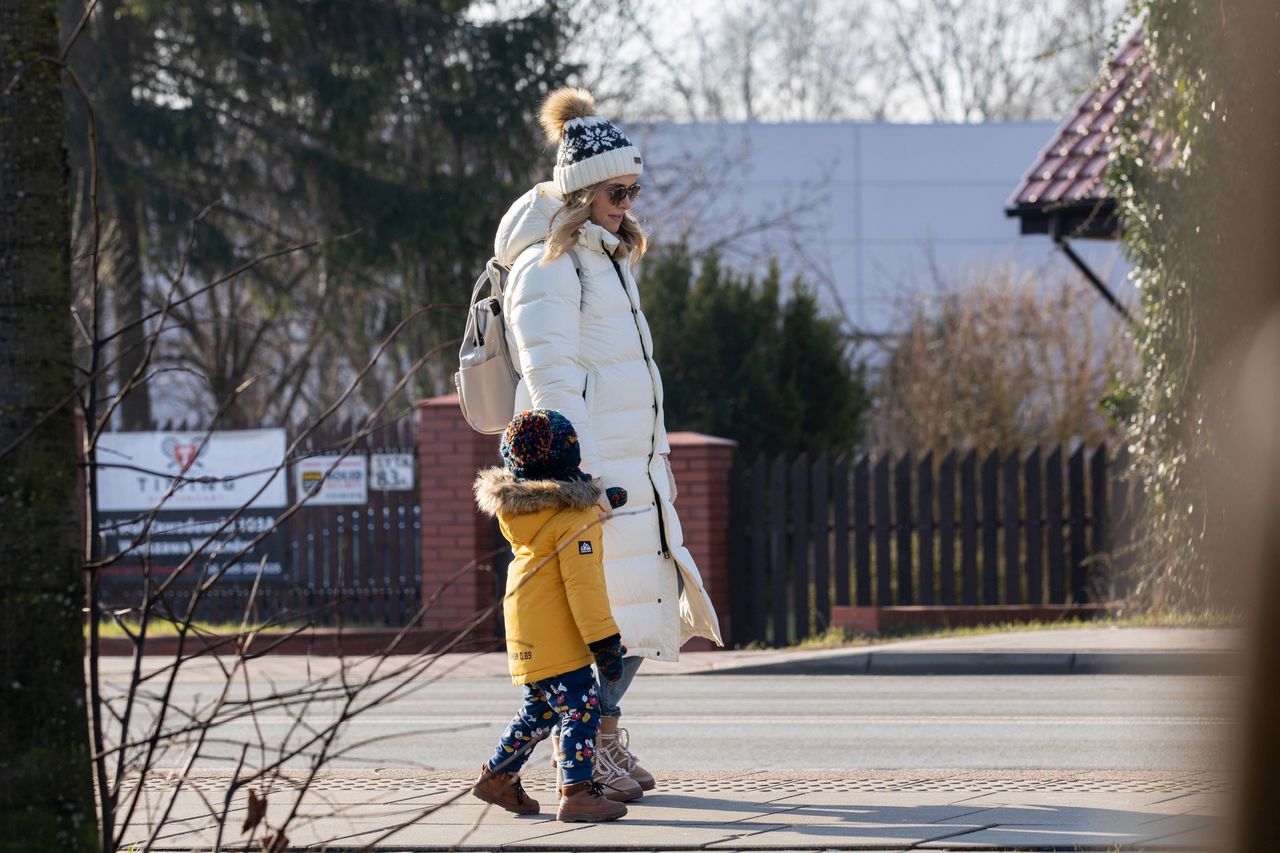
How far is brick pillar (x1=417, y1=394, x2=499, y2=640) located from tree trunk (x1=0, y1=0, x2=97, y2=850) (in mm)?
10450

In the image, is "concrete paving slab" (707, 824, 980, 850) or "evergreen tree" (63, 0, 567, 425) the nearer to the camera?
"concrete paving slab" (707, 824, 980, 850)

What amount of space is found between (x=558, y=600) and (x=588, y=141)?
4.83 feet

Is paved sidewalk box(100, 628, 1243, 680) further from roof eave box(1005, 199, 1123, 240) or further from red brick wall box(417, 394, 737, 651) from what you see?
roof eave box(1005, 199, 1123, 240)

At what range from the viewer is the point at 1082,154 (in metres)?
16.0

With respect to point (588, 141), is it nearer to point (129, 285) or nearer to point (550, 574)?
point (550, 574)

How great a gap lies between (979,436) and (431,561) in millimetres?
7276

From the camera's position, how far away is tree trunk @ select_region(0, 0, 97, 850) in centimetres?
281

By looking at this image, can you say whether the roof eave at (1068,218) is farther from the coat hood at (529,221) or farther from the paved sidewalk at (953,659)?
the coat hood at (529,221)

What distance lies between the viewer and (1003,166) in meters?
34.9

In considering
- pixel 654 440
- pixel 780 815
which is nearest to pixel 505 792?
pixel 780 815

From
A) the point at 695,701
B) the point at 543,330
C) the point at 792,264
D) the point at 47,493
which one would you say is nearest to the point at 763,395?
the point at 695,701

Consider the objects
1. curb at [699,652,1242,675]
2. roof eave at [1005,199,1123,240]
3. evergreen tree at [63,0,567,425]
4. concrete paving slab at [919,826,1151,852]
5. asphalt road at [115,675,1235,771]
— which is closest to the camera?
concrete paving slab at [919,826,1151,852]

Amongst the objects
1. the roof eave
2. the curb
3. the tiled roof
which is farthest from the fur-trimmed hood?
the roof eave

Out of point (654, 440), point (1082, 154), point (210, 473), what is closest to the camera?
point (654, 440)
